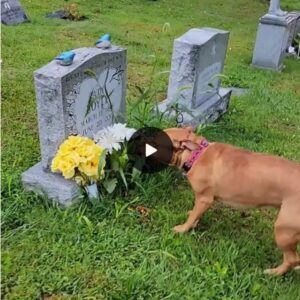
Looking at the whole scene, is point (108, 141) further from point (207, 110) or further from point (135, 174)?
point (207, 110)

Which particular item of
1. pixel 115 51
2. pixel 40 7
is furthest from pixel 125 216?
pixel 40 7

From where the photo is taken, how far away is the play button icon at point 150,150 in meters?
3.26

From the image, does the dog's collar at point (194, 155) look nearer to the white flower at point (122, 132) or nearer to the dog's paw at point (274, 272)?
the white flower at point (122, 132)

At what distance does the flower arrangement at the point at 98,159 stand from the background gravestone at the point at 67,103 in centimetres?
9

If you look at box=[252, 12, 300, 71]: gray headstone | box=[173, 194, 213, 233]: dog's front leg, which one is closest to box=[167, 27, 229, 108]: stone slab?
box=[173, 194, 213, 233]: dog's front leg

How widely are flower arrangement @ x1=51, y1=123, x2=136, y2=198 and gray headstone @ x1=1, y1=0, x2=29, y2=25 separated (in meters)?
4.93

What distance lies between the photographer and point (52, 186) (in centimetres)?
331

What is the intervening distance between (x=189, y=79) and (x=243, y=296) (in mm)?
2415

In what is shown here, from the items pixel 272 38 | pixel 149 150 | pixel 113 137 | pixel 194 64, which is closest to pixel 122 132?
pixel 113 137

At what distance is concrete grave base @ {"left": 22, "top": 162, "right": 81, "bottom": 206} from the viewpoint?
329cm

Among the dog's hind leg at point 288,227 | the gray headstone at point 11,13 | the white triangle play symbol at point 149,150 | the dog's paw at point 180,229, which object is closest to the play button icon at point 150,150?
the white triangle play symbol at point 149,150

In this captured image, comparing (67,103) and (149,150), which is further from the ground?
(67,103)

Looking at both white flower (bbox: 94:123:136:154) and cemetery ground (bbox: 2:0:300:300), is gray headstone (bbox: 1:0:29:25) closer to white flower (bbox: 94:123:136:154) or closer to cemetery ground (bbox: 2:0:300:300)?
cemetery ground (bbox: 2:0:300:300)

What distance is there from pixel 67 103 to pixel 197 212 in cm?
107
